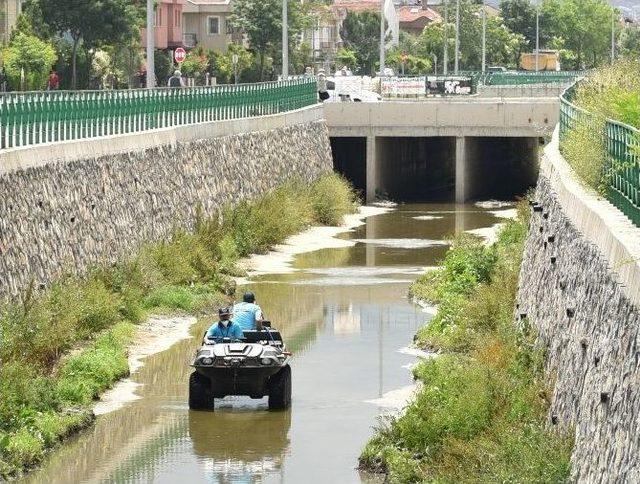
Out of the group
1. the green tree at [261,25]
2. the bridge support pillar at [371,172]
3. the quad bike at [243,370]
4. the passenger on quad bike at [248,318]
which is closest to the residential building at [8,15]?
the green tree at [261,25]

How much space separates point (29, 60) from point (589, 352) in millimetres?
60427

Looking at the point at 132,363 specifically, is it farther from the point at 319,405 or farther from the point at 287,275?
the point at 287,275

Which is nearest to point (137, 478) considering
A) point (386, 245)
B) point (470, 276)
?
point (470, 276)

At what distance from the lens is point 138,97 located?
40.3 m

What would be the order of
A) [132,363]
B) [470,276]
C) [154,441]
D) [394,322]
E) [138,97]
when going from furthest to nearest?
[138,97]
[470,276]
[394,322]
[132,363]
[154,441]

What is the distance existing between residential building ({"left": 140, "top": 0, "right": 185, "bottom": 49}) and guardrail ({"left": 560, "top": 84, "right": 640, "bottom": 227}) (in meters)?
90.0

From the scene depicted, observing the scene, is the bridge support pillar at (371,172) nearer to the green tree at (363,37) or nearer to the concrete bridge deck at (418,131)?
the concrete bridge deck at (418,131)

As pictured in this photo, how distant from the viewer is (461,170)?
6669 centimetres

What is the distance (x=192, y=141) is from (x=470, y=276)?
10.4 meters

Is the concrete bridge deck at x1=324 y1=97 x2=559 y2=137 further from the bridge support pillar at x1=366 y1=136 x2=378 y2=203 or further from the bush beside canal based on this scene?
the bush beside canal

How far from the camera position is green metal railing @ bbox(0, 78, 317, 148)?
3142 cm

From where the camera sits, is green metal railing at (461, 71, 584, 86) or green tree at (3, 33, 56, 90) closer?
green tree at (3, 33, 56, 90)

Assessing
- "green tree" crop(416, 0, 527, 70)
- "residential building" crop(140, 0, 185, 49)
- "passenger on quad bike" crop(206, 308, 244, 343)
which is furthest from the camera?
"green tree" crop(416, 0, 527, 70)

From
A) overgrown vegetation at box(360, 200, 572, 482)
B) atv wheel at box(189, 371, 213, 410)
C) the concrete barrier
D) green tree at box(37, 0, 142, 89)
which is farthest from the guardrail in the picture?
green tree at box(37, 0, 142, 89)
